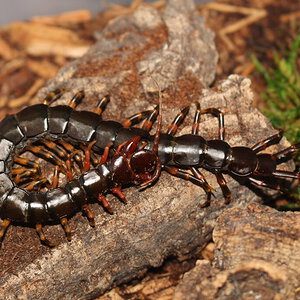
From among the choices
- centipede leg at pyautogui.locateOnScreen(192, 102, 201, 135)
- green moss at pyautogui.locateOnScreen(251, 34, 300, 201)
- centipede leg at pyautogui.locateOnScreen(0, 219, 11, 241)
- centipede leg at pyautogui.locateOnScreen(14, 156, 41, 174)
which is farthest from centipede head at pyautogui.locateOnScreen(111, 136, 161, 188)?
green moss at pyautogui.locateOnScreen(251, 34, 300, 201)

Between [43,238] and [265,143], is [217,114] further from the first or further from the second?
[43,238]

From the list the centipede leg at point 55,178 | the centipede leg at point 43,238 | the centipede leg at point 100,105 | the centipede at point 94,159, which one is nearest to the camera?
the centipede leg at point 43,238

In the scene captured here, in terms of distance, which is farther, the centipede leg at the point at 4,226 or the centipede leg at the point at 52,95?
the centipede leg at the point at 52,95

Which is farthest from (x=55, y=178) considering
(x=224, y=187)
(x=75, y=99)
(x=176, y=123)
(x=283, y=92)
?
(x=283, y=92)

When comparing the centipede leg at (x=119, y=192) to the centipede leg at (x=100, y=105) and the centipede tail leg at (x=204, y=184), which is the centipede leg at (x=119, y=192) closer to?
the centipede tail leg at (x=204, y=184)

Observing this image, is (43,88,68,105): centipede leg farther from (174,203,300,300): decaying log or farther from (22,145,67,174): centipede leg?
(174,203,300,300): decaying log

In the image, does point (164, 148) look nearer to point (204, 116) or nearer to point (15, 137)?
point (204, 116)

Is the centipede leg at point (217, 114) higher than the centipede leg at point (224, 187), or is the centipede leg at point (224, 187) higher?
the centipede leg at point (217, 114)

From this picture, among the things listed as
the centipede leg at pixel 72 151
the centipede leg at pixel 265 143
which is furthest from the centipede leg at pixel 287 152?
the centipede leg at pixel 72 151
